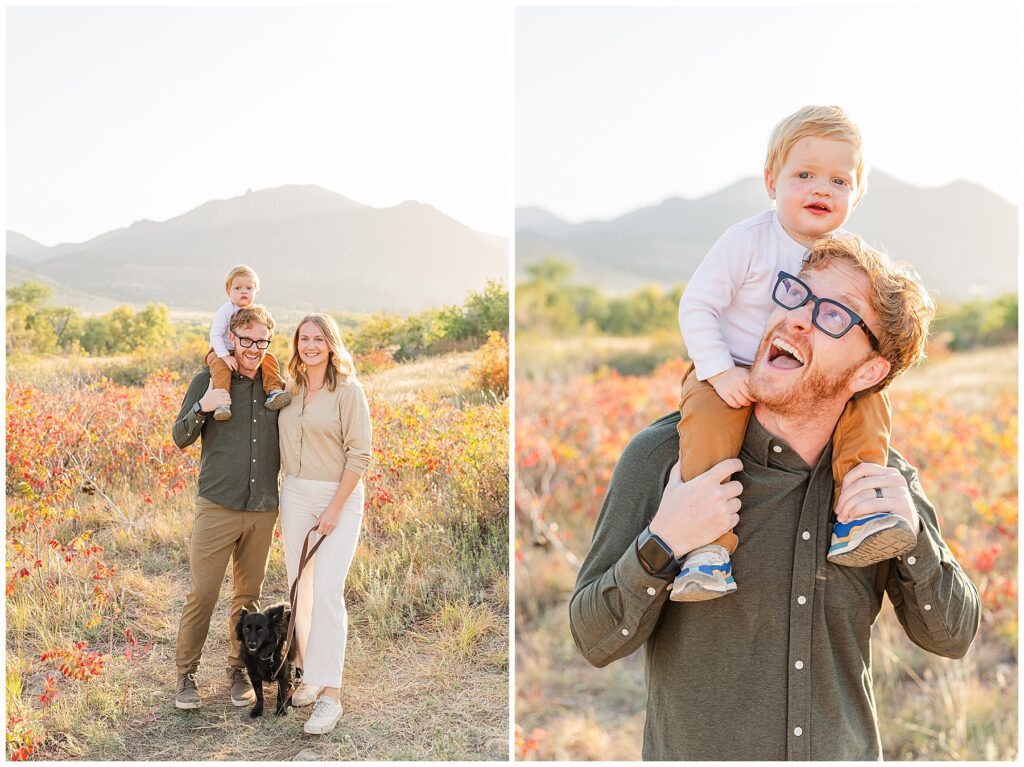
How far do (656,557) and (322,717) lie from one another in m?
2.10

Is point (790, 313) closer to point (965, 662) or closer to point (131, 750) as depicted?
point (131, 750)

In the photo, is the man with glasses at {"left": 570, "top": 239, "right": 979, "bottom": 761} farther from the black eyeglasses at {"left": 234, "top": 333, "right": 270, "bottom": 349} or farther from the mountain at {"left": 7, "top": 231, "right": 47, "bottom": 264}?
the mountain at {"left": 7, "top": 231, "right": 47, "bottom": 264}

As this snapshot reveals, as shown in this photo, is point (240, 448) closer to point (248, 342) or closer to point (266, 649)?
point (248, 342)

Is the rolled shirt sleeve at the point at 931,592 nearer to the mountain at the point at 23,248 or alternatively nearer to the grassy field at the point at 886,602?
the grassy field at the point at 886,602

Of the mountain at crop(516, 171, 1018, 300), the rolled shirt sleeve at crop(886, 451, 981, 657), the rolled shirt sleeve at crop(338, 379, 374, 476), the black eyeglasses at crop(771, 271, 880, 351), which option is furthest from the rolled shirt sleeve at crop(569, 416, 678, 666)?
the mountain at crop(516, 171, 1018, 300)

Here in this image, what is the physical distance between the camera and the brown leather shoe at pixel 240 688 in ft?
11.0

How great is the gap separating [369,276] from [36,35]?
180cm

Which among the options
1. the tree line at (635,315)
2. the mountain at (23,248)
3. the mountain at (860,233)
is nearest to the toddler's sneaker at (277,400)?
the mountain at (23,248)

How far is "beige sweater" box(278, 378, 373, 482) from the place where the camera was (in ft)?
10.9

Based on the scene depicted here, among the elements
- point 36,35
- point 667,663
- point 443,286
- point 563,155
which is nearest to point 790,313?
point 667,663

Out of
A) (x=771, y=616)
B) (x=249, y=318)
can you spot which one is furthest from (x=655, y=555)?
(x=249, y=318)

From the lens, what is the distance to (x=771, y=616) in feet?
5.98

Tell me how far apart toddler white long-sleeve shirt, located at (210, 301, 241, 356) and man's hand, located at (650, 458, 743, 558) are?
2194 millimetres

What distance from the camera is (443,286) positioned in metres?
3.80
